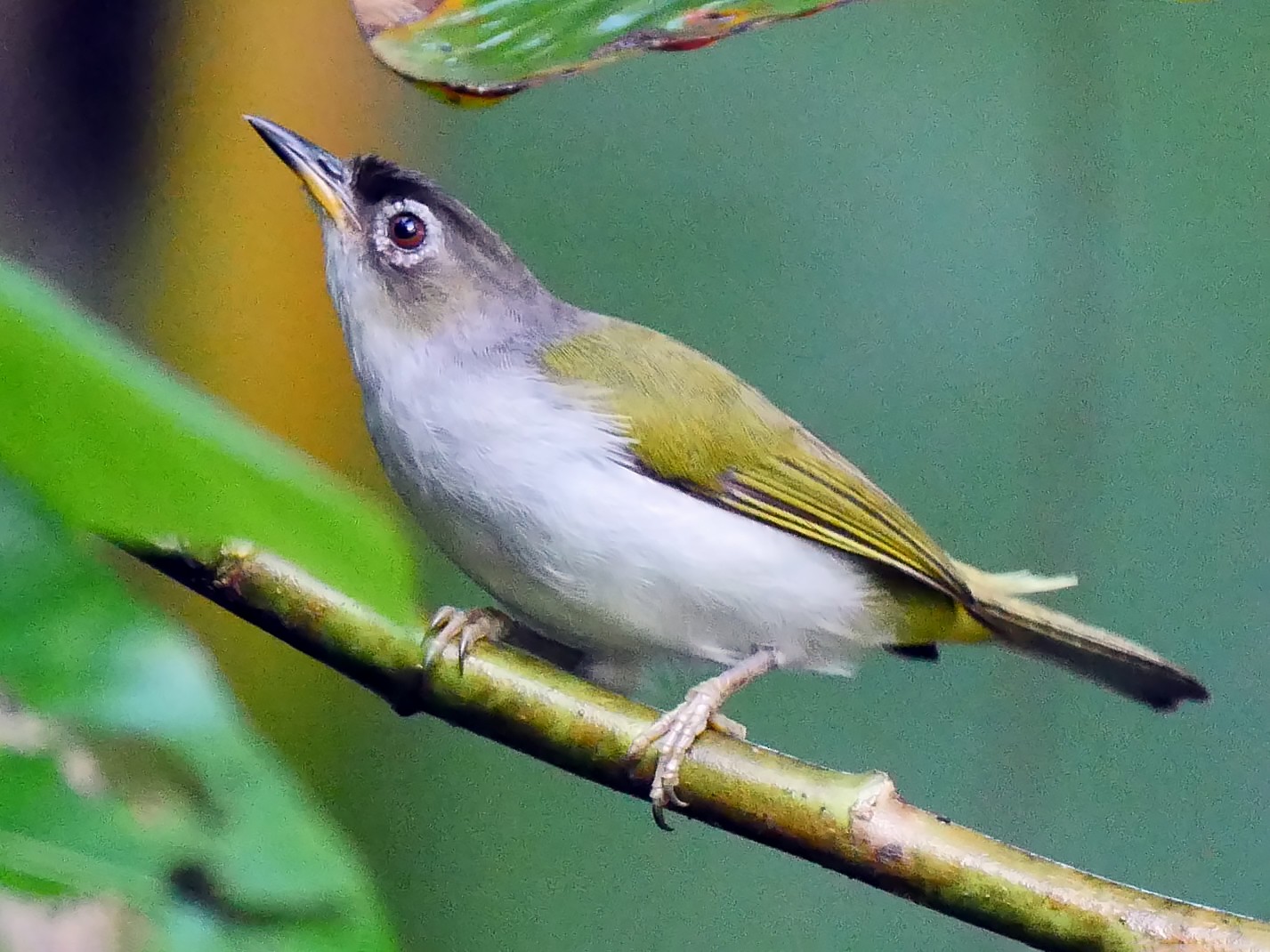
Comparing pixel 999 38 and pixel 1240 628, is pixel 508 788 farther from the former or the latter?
pixel 999 38

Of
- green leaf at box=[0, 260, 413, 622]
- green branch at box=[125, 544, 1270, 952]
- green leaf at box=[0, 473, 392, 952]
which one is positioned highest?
green branch at box=[125, 544, 1270, 952]

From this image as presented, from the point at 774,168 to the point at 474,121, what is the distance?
0.87 feet

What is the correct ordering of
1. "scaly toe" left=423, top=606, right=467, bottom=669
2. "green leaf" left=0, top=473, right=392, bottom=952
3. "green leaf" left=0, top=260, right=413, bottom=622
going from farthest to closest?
"scaly toe" left=423, top=606, right=467, bottom=669 < "green leaf" left=0, top=473, right=392, bottom=952 < "green leaf" left=0, top=260, right=413, bottom=622

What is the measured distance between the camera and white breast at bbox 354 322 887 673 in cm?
85

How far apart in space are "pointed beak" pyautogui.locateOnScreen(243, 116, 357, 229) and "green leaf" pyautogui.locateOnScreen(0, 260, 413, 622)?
469 mm

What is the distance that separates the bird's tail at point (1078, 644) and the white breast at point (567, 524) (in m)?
0.14

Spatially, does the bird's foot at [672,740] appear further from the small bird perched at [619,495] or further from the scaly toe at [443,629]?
the scaly toe at [443,629]

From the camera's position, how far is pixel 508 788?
935 millimetres

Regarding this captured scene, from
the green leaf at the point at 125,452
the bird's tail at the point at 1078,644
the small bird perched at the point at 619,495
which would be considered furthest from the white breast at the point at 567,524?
the green leaf at the point at 125,452

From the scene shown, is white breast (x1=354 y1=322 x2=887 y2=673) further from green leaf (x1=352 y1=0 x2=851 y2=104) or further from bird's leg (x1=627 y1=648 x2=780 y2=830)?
green leaf (x1=352 y1=0 x2=851 y2=104)

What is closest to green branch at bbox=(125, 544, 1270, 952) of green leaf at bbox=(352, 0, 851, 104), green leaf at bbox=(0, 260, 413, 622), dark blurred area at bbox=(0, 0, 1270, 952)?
dark blurred area at bbox=(0, 0, 1270, 952)

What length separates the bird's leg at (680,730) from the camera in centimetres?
82

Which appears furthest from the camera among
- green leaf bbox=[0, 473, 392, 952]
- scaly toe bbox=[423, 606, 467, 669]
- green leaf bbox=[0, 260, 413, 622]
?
scaly toe bbox=[423, 606, 467, 669]

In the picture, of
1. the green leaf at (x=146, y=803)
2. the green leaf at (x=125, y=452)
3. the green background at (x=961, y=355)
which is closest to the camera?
the green leaf at (x=125, y=452)
